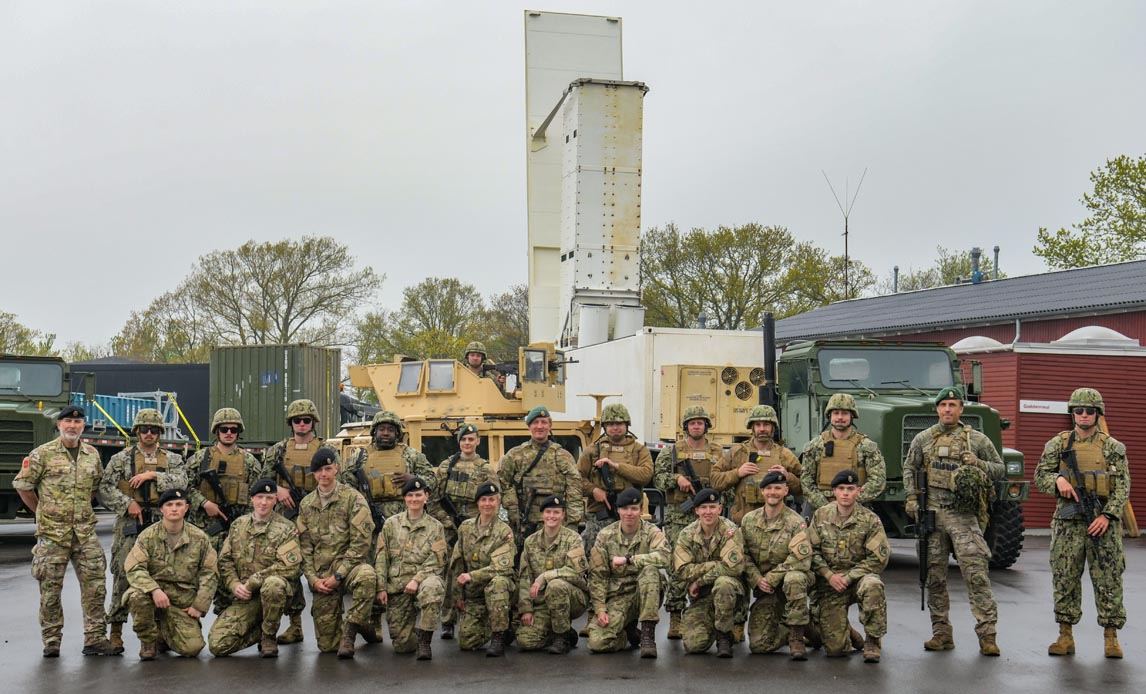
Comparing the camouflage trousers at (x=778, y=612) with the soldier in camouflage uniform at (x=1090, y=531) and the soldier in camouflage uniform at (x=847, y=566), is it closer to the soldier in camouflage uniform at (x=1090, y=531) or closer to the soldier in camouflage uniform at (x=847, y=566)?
the soldier in camouflage uniform at (x=847, y=566)

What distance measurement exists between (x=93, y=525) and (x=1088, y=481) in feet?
23.2

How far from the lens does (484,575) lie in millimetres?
8555

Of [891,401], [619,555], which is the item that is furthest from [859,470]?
[891,401]

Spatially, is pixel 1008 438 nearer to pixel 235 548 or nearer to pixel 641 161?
pixel 641 161

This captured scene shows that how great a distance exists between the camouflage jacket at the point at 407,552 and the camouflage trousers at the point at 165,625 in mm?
1342

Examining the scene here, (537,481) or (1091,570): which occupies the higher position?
(537,481)

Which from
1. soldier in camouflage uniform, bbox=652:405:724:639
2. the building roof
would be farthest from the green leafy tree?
soldier in camouflage uniform, bbox=652:405:724:639

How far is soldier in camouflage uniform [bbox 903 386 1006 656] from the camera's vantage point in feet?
27.2

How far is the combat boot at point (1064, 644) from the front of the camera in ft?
27.2

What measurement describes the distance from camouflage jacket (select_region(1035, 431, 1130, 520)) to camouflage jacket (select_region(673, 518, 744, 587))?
7.11 ft

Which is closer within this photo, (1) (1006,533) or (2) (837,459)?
(2) (837,459)

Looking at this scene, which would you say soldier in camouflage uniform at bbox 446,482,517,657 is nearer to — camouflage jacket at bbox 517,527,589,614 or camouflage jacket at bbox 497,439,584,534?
camouflage jacket at bbox 517,527,589,614

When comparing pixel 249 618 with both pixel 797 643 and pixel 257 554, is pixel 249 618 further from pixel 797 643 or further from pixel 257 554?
pixel 797 643

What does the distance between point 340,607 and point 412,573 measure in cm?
57
